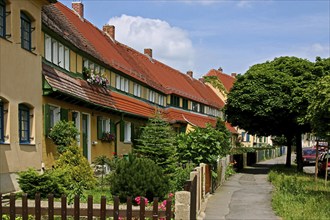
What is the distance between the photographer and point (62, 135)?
647 inches

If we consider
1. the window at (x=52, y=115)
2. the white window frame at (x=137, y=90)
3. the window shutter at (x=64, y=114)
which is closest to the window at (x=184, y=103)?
the white window frame at (x=137, y=90)

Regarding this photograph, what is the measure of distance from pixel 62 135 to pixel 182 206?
348 inches

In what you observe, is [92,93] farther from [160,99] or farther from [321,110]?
[160,99]

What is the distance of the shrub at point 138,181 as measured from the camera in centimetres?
1231

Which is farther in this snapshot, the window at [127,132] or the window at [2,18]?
the window at [127,132]

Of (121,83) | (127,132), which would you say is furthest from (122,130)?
(121,83)

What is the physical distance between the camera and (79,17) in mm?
29734

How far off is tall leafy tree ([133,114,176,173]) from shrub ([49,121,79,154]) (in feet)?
12.0

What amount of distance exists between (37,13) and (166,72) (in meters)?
31.9

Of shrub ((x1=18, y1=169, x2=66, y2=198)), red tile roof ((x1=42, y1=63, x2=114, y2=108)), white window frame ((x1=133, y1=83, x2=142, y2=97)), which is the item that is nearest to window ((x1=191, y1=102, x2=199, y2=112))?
white window frame ((x1=133, y1=83, x2=142, y2=97))

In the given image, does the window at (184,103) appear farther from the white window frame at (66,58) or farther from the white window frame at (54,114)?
the white window frame at (54,114)

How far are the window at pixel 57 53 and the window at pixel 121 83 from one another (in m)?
7.68

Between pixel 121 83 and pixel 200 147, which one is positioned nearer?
pixel 200 147

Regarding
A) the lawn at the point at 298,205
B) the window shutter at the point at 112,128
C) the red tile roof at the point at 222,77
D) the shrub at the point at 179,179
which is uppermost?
the red tile roof at the point at 222,77
